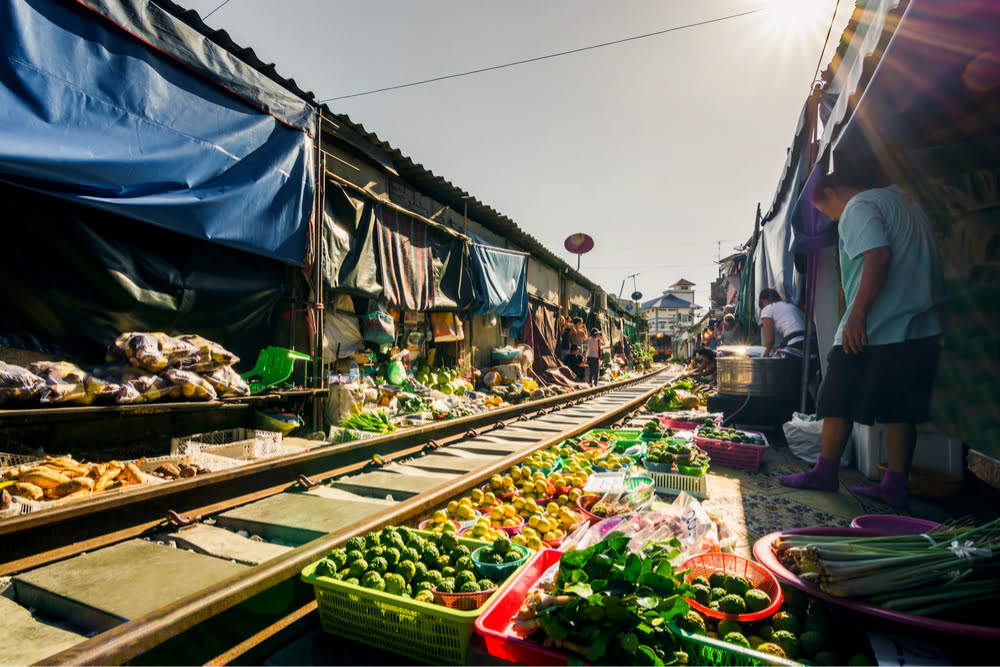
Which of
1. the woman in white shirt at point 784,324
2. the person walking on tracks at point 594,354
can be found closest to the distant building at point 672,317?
the person walking on tracks at point 594,354

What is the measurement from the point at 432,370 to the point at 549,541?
8.40 m

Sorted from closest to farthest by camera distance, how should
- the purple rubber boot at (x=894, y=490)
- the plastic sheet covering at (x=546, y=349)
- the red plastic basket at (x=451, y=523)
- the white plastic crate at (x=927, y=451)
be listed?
the red plastic basket at (x=451, y=523)
the purple rubber boot at (x=894, y=490)
the white plastic crate at (x=927, y=451)
the plastic sheet covering at (x=546, y=349)

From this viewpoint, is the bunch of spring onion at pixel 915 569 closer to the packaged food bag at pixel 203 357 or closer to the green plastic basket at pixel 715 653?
the green plastic basket at pixel 715 653

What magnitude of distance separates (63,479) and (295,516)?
173cm

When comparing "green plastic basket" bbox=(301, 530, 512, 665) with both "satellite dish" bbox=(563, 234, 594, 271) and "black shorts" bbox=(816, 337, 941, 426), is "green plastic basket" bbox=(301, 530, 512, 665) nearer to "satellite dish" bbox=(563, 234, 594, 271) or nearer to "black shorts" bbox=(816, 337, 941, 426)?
"black shorts" bbox=(816, 337, 941, 426)

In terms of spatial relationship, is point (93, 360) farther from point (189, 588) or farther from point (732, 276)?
point (732, 276)

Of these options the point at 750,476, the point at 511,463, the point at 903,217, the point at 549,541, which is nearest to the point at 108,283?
the point at 511,463

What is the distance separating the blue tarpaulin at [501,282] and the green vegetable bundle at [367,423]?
5625mm

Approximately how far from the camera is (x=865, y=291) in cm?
318

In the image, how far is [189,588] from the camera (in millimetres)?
2238

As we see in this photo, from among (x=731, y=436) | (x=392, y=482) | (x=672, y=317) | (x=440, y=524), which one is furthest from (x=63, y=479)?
(x=672, y=317)

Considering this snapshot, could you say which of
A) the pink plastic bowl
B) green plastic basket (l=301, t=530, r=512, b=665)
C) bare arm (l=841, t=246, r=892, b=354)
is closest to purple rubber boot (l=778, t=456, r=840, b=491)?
bare arm (l=841, t=246, r=892, b=354)

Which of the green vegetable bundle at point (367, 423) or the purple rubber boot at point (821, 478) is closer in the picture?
the purple rubber boot at point (821, 478)

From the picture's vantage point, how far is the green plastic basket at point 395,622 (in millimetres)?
1659
